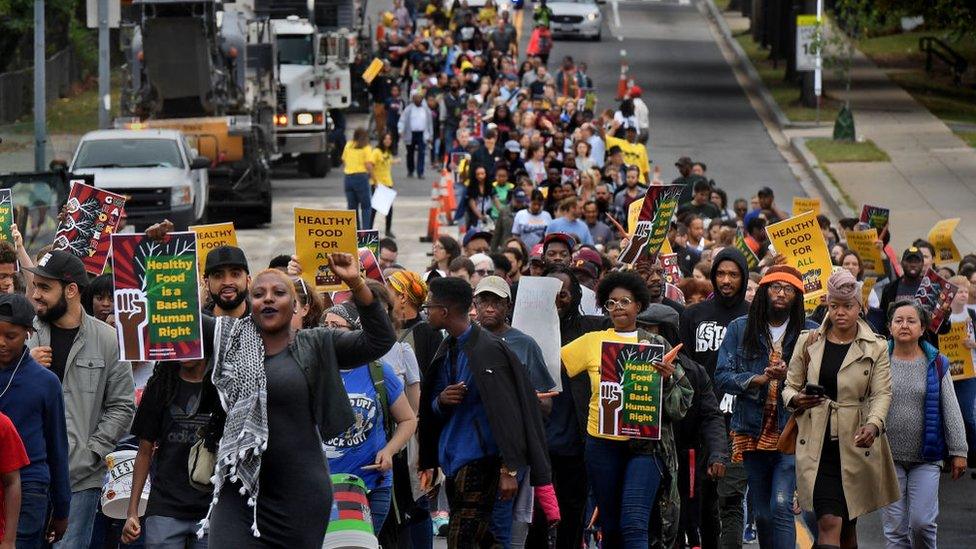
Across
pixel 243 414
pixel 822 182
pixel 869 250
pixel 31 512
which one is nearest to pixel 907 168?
pixel 822 182

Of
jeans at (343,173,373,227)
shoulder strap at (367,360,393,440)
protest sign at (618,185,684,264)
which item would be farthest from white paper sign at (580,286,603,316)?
jeans at (343,173,373,227)

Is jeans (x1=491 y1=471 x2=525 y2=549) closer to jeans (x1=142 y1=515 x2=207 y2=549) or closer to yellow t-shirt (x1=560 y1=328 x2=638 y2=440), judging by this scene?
yellow t-shirt (x1=560 y1=328 x2=638 y2=440)

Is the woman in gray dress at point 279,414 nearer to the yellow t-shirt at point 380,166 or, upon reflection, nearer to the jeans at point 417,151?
the yellow t-shirt at point 380,166

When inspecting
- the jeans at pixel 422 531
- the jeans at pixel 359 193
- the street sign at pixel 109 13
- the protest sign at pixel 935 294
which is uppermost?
the street sign at pixel 109 13

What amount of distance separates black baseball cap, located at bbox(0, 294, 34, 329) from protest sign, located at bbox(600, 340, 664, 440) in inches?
125

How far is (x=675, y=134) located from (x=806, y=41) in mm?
4309

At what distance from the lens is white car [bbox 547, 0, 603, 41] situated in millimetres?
58938

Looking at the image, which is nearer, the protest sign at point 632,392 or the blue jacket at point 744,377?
the protest sign at point 632,392

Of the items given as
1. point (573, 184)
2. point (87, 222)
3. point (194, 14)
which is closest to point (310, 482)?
point (87, 222)

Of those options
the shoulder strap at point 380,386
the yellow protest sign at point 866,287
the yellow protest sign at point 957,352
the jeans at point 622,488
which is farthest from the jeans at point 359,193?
the shoulder strap at point 380,386

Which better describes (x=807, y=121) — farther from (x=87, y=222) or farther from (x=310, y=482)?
(x=310, y=482)

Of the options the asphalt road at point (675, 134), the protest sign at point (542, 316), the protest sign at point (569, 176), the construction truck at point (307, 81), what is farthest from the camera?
the construction truck at point (307, 81)

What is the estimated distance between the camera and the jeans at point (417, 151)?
37.5 m

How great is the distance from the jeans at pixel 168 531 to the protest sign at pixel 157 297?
688 millimetres
